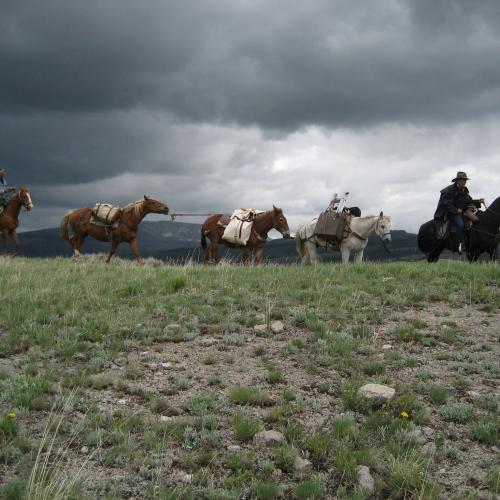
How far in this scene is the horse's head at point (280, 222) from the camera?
19344 mm

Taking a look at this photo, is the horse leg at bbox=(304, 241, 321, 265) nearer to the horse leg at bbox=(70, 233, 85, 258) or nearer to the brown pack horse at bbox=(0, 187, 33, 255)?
the horse leg at bbox=(70, 233, 85, 258)

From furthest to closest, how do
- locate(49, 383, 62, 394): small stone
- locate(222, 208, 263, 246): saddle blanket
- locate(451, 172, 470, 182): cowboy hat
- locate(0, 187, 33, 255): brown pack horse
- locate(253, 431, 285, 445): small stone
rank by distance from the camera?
locate(0, 187, 33, 255): brown pack horse < locate(222, 208, 263, 246): saddle blanket < locate(451, 172, 470, 182): cowboy hat < locate(49, 383, 62, 394): small stone < locate(253, 431, 285, 445): small stone

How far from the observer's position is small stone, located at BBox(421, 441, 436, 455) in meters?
5.21

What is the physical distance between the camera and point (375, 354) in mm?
7672

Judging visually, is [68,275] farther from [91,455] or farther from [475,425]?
[475,425]

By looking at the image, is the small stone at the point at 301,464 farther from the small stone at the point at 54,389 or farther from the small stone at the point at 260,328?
the small stone at the point at 260,328

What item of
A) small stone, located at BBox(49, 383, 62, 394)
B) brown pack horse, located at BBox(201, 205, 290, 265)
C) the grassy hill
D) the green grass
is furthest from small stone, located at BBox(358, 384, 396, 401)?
brown pack horse, located at BBox(201, 205, 290, 265)

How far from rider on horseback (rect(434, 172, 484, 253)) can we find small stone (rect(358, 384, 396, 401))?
473 inches

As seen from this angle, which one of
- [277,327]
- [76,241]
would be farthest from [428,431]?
[76,241]

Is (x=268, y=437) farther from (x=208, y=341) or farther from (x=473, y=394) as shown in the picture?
(x=208, y=341)

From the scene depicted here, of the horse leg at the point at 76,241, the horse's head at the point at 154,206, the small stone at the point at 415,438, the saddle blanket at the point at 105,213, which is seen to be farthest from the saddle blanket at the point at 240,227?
the small stone at the point at 415,438

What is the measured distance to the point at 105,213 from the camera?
71.1ft

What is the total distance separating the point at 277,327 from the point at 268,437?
3.44 meters

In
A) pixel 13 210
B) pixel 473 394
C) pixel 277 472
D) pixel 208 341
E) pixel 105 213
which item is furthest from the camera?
pixel 13 210
